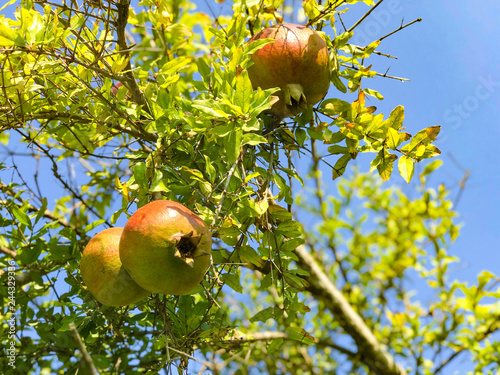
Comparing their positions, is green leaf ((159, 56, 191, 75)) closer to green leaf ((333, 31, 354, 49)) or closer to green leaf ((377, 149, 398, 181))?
green leaf ((333, 31, 354, 49))

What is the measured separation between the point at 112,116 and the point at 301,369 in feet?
8.47

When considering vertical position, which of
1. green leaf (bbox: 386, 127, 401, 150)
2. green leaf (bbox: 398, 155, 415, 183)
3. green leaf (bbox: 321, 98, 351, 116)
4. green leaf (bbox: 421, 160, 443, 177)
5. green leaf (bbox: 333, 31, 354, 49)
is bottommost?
green leaf (bbox: 398, 155, 415, 183)

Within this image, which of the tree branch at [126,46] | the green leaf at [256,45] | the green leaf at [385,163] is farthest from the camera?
the green leaf at [385,163]

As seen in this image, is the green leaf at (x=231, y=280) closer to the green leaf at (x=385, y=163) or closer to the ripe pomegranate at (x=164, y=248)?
the ripe pomegranate at (x=164, y=248)

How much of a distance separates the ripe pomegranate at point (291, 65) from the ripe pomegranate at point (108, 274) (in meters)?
0.60

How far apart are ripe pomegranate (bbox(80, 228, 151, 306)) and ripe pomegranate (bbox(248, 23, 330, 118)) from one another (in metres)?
0.60

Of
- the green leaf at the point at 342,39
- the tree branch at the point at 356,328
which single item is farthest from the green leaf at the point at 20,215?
the tree branch at the point at 356,328

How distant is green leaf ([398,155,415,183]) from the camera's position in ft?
4.26

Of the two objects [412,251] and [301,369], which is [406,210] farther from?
[301,369]

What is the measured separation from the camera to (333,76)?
4.73 ft

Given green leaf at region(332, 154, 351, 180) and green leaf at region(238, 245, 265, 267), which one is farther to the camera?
green leaf at region(332, 154, 351, 180)

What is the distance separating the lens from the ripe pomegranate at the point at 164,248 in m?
1.02

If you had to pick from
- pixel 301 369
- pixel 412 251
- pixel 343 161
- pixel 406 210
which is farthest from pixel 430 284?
pixel 343 161

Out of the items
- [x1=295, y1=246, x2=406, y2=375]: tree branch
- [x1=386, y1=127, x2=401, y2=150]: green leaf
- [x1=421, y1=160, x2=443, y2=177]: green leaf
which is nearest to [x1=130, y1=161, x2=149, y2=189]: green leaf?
[x1=386, y1=127, x2=401, y2=150]: green leaf
